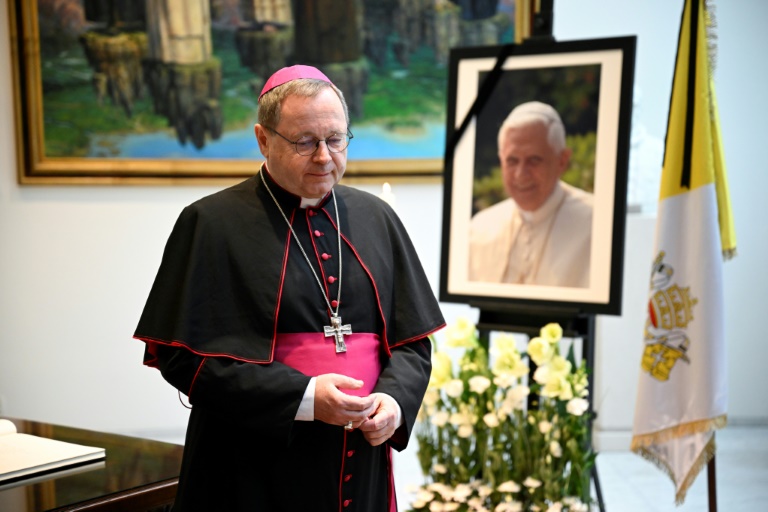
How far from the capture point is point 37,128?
551cm

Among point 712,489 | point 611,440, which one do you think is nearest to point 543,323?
point 712,489

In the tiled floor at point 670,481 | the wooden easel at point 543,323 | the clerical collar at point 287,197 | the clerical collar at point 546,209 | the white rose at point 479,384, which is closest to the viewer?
the clerical collar at point 287,197

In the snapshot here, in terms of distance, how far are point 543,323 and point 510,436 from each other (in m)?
0.52

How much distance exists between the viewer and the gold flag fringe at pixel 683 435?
3.42 metres

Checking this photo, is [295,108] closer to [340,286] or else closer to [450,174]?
[340,286]

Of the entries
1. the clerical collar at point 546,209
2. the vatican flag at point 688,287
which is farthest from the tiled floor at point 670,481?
the clerical collar at point 546,209

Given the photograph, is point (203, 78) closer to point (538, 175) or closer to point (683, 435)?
point (538, 175)

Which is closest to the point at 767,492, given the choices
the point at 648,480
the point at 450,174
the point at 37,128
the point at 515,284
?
the point at 648,480

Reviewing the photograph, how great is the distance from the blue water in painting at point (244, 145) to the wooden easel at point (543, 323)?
7.80 feet

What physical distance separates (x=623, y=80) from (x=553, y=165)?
402 millimetres

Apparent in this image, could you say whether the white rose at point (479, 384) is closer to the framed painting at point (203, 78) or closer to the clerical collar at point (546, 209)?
the clerical collar at point (546, 209)

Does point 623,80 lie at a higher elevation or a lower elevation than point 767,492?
higher

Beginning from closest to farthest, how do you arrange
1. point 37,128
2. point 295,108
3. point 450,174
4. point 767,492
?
point 295,108, point 450,174, point 767,492, point 37,128

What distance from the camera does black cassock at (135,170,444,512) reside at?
5.99ft
